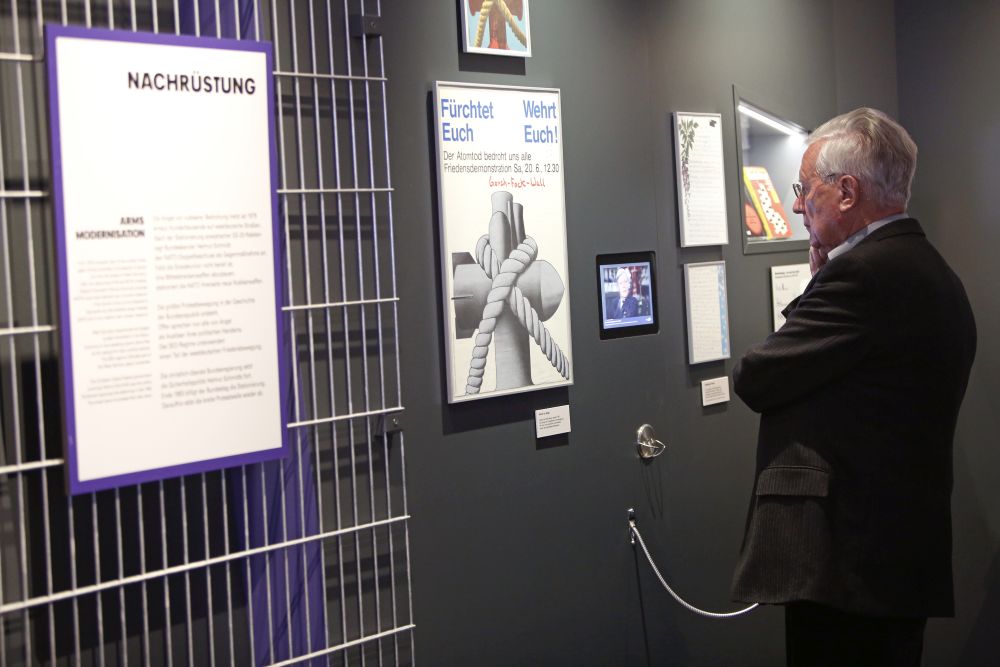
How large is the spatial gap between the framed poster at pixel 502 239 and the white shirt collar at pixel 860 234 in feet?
2.44

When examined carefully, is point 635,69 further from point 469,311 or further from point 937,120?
point 937,120

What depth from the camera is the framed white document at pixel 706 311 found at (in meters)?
3.01

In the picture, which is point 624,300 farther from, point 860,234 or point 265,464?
point 265,464

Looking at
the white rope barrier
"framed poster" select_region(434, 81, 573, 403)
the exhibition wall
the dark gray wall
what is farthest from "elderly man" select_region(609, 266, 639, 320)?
the dark gray wall

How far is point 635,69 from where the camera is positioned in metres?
2.86

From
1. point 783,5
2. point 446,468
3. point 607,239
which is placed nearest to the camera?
point 446,468

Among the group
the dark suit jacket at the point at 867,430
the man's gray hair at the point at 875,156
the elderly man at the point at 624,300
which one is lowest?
the dark suit jacket at the point at 867,430

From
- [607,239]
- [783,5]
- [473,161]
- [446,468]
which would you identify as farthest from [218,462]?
[783,5]

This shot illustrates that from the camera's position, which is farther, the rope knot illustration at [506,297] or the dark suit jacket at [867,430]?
the rope knot illustration at [506,297]

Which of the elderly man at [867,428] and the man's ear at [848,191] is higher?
the man's ear at [848,191]

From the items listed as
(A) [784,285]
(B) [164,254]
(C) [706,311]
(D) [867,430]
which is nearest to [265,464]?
(B) [164,254]

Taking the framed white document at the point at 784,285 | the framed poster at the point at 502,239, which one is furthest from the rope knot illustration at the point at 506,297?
the framed white document at the point at 784,285

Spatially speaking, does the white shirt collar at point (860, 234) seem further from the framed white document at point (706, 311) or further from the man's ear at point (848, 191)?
the framed white document at point (706, 311)

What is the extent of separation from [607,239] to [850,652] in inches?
49.3
